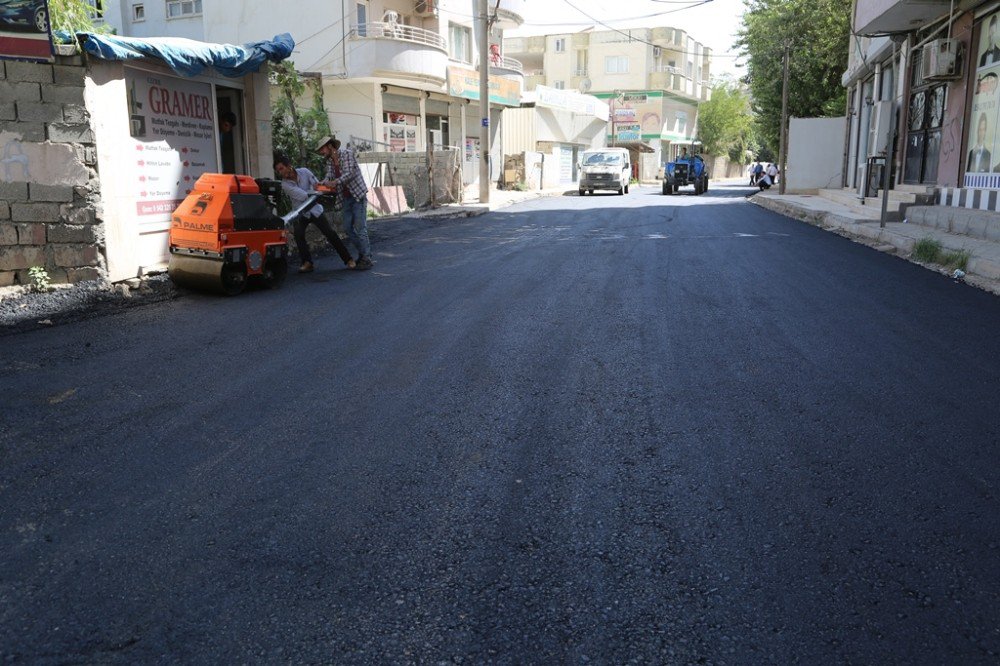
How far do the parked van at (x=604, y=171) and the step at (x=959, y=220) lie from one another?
20131 millimetres

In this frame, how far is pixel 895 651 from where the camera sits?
2492 millimetres

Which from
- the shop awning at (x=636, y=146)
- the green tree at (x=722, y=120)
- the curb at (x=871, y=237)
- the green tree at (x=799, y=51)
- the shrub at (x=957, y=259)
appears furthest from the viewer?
the green tree at (x=722, y=120)

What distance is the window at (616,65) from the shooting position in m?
72.8

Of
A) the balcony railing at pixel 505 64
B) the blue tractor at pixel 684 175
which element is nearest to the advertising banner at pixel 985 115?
the blue tractor at pixel 684 175

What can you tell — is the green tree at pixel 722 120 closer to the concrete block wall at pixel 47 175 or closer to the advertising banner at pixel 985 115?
the advertising banner at pixel 985 115

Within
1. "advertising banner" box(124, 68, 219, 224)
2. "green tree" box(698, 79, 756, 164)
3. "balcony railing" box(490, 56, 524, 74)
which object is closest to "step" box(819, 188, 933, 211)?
"advertising banner" box(124, 68, 219, 224)

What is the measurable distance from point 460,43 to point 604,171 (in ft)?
27.8

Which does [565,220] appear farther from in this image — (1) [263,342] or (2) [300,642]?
(2) [300,642]

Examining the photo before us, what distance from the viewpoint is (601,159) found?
37219 mm

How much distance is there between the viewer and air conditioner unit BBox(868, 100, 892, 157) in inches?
869

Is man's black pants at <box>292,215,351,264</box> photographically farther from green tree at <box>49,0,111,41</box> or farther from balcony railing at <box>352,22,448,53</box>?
balcony railing at <box>352,22,448,53</box>

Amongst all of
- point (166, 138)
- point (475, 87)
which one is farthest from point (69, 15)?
point (475, 87)

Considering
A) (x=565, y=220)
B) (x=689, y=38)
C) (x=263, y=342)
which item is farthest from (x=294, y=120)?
(x=689, y=38)

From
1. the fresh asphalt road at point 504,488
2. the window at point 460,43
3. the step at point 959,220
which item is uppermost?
the window at point 460,43
